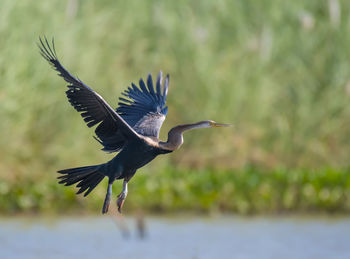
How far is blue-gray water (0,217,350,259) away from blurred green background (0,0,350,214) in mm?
560

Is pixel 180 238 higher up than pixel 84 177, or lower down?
lower down

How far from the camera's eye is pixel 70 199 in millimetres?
12781

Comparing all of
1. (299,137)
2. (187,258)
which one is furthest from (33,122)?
(299,137)

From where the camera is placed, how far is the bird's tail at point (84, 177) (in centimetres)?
666

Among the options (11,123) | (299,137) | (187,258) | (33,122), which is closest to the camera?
(187,258)

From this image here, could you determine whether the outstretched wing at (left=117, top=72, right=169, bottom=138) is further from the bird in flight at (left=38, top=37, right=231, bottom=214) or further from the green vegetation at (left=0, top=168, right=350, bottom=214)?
the green vegetation at (left=0, top=168, right=350, bottom=214)

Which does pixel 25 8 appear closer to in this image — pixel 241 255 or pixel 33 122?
pixel 33 122

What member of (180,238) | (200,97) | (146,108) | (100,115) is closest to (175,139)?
(100,115)

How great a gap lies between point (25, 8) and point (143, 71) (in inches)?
117

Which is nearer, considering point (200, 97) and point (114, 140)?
point (114, 140)

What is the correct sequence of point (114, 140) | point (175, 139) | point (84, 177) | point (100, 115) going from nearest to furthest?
1. point (175, 139)
2. point (100, 115)
3. point (84, 177)
4. point (114, 140)

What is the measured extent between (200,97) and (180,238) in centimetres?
368

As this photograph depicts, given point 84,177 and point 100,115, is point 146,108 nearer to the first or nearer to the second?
point 100,115

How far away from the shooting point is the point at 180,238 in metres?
11.5
